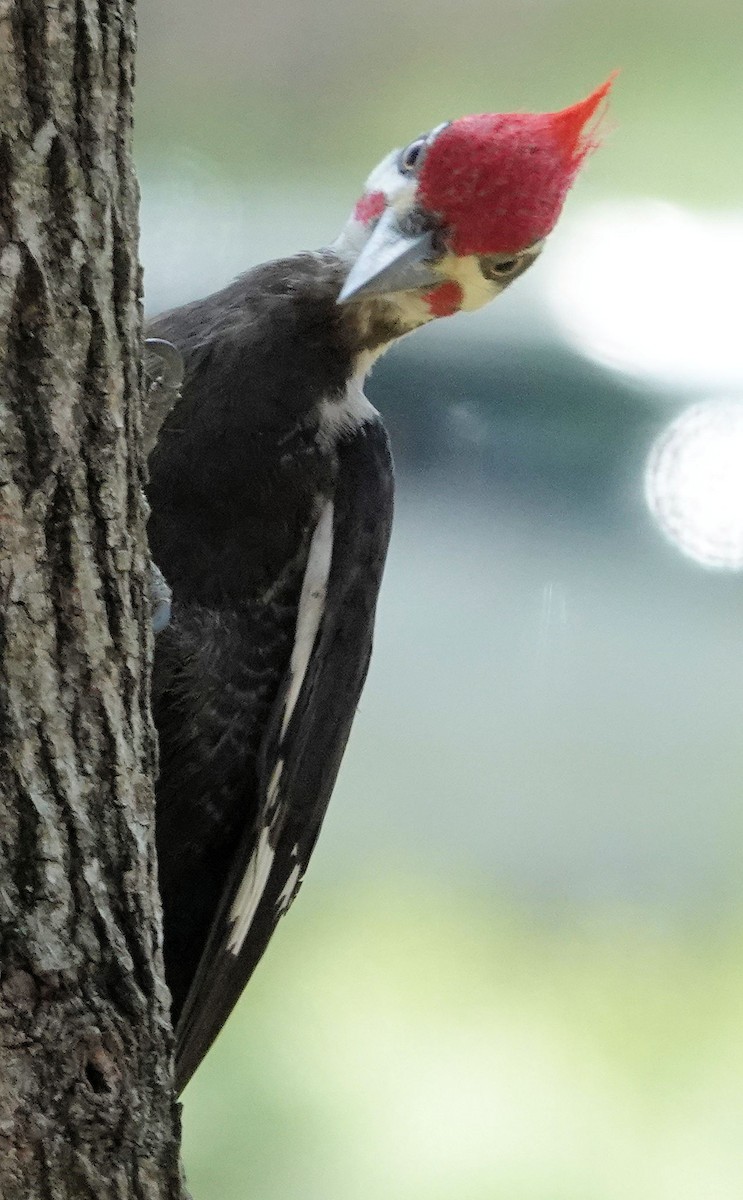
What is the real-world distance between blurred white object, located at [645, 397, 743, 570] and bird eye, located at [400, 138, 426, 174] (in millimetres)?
1357

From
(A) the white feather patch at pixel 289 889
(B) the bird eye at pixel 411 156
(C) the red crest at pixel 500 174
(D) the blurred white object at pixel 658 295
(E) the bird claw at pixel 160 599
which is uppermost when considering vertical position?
(D) the blurred white object at pixel 658 295

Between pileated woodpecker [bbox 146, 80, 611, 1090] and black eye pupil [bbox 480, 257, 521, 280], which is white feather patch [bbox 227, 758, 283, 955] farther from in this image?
black eye pupil [bbox 480, 257, 521, 280]

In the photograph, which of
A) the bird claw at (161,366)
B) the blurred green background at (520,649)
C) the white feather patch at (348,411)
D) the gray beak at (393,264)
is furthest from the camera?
the blurred green background at (520,649)

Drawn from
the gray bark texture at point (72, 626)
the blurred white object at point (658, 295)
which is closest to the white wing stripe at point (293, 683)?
the gray bark texture at point (72, 626)

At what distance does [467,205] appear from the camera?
1.24m

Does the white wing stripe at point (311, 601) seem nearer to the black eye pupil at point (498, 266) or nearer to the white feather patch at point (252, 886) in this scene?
the white feather patch at point (252, 886)

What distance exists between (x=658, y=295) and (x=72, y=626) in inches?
84.8

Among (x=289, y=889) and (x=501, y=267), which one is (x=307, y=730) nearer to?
(x=289, y=889)

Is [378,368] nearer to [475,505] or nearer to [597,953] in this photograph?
[475,505]

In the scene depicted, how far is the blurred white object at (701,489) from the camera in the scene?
102 inches

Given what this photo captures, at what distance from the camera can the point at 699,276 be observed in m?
2.60

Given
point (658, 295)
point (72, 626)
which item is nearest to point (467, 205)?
point (72, 626)

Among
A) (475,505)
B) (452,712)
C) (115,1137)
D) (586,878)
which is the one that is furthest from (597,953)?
(115,1137)

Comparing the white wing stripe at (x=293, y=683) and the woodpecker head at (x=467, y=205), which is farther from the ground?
the woodpecker head at (x=467, y=205)
